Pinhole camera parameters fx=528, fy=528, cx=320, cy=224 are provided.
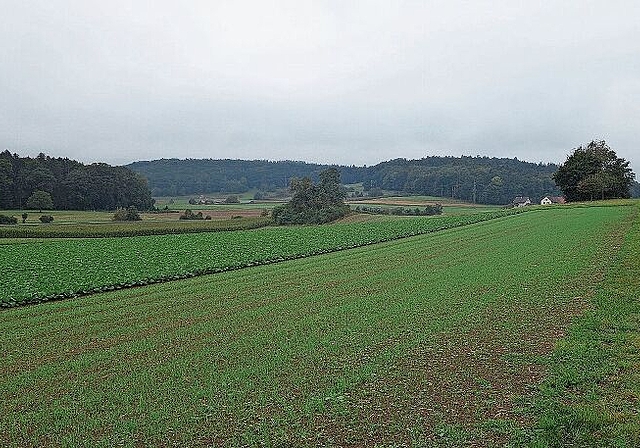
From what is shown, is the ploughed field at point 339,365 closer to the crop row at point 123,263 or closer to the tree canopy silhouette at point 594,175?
the crop row at point 123,263

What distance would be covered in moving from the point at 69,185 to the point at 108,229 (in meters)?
41.4

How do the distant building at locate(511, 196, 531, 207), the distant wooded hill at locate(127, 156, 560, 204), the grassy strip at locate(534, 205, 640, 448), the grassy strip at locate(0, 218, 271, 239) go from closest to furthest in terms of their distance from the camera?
the grassy strip at locate(534, 205, 640, 448) < the grassy strip at locate(0, 218, 271, 239) < the distant building at locate(511, 196, 531, 207) < the distant wooded hill at locate(127, 156, 560, 204)

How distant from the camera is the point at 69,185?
101750 mm

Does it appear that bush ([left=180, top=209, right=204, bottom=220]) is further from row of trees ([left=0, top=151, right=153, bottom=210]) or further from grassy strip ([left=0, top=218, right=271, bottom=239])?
row of trees ([left=0, top=151, right=153, bottom=210])

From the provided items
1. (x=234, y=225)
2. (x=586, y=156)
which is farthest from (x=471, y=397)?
(x=586, y=156)

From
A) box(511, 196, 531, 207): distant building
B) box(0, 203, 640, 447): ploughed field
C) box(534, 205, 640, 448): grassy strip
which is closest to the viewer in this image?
box(534, 205, 640, 448): grassy strip

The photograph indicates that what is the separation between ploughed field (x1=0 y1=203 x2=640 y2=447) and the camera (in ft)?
24.6

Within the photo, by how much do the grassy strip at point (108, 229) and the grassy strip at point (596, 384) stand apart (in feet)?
201

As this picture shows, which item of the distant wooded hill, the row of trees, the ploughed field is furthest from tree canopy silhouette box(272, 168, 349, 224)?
the ploughed field

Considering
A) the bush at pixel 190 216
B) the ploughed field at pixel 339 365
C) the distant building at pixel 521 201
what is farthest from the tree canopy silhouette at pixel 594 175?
the ploughed field at pixel 339 365

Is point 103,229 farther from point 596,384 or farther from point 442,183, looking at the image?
point 442,183

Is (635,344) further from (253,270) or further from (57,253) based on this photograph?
(57,253)

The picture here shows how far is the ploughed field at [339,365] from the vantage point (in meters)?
7.51

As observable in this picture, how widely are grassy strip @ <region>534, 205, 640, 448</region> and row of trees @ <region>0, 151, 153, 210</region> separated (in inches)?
3911
